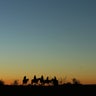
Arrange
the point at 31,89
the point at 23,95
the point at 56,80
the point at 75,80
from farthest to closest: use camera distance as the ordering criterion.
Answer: the point at 75,80 < the point at 56,80 < the point at 31,89 < the point at 23,95

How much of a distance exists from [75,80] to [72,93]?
17690 millimetres

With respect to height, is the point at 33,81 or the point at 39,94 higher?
the point at 33,81

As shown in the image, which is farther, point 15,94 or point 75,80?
point 75,80

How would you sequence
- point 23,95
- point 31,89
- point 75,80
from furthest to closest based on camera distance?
point 75,80
point 31,89
point 23,95

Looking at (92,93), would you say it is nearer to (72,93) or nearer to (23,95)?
(72,93)

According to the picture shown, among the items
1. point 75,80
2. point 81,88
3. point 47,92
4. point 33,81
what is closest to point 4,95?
point 47,92

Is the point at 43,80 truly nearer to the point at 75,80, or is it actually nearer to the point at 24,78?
the point at 24,78

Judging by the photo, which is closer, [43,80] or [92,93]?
[92,93]

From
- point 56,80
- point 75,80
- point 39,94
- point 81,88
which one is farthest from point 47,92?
point 75,80

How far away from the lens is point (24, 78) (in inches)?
2121

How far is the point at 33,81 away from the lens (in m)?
53.4

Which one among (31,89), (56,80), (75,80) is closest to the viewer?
(31,89)

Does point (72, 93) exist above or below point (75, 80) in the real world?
below

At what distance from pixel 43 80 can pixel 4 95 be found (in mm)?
13522
